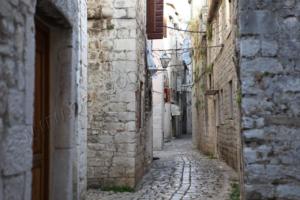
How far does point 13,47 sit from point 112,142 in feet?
19.0

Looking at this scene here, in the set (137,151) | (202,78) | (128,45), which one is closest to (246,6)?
(128,45)

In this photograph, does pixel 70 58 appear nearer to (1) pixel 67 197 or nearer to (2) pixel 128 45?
(1) pixel 67 197

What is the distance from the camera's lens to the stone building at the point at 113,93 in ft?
28.8

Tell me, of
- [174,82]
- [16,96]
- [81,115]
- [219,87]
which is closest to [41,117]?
[81,115]

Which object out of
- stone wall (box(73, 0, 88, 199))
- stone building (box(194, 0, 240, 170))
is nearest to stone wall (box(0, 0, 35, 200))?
stone wall (box(73, 0, 88, 199))

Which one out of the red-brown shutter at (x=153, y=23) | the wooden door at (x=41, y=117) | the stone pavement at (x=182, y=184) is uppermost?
the red-brown shutter at (x=153, y=23)

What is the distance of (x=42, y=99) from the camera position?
15.3 ft

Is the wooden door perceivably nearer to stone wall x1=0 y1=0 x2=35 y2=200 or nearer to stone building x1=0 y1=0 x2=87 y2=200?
stone building x1=0 y1=0 x2=87 y2=200

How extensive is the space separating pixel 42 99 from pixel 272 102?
2.31 meters

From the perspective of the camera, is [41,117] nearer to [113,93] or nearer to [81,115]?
[81,115]

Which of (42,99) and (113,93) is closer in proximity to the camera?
(42,99)

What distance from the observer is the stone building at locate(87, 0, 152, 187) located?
879cm

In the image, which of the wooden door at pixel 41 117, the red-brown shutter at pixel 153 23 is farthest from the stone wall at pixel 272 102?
the red-brown shutter at pixel 153 23

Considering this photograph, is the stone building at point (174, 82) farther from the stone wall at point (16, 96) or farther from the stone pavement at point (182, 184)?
the stone wall at point (16, 96)
